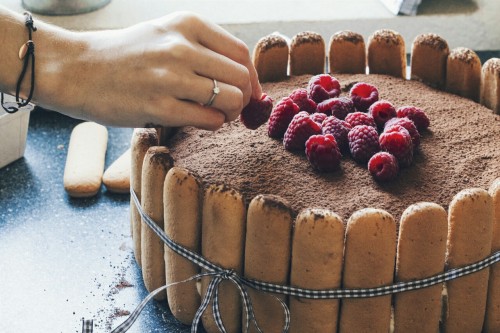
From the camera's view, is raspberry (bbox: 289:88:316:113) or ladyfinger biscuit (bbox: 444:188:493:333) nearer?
ladyfinger biscuit (bbox: 444:188:493:333)

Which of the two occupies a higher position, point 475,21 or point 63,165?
point 475,21

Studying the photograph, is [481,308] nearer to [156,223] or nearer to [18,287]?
[156,223]

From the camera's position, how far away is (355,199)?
0.90m

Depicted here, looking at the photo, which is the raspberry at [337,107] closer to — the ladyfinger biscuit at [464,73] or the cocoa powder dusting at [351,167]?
the cocoa powder dusting at [351,167]

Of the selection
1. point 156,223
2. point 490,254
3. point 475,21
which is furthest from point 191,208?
point 475,21

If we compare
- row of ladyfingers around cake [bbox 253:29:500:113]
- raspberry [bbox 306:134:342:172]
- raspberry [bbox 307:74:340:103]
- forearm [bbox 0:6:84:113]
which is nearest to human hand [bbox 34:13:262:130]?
forearm [bbox 0:6:84:113]

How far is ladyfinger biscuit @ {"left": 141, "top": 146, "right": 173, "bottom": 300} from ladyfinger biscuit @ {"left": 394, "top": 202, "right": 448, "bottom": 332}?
10.6 inches

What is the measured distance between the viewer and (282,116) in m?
1.01

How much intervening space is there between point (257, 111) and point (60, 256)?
33 centimetres

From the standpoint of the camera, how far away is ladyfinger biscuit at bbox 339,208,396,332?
81 cm

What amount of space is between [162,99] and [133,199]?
20 centimetres

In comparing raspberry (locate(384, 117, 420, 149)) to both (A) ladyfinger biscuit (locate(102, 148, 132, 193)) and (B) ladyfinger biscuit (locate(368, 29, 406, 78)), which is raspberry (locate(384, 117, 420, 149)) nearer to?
(B) ladyfinger biscuit (locate(368, 29, 406, 78))

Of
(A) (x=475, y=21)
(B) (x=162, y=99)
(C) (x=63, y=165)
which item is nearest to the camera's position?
(B) (x=162, y=99)

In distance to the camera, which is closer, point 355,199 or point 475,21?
point 355,199
